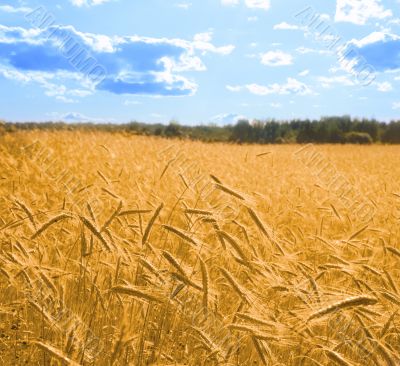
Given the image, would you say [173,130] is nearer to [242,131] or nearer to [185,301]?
[242,131]

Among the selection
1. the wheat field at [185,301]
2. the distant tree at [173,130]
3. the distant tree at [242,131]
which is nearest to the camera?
the wheat field at [185,301]

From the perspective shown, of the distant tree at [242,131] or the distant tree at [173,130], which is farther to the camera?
the distant tree at [242,131]

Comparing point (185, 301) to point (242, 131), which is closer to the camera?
point (185, 301)

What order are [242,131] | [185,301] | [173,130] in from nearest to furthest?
[185,301] → [173,130] → [242,131]

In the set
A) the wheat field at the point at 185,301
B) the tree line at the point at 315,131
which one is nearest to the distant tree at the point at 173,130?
the tree line at the point at 315,131

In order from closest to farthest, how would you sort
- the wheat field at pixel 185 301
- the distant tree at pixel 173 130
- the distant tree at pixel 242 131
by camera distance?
the wheat field at pixel 185 301 < the distant tree at pixel 173 130 < the distant tree at pixel 242 131

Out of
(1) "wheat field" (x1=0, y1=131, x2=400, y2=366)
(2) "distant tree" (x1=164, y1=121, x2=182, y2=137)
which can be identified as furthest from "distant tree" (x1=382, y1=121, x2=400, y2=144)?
(1) "wheat field" (x1=0, y1=131, x2=400, y2=366)

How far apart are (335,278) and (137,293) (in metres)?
2.04

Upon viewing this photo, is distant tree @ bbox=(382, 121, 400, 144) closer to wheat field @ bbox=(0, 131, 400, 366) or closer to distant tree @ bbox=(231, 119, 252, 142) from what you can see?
distant tree @ bbox=(231, 119, 252, 142)

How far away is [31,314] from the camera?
2369 mm

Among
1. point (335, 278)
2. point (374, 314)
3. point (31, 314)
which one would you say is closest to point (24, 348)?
point (31, 314)

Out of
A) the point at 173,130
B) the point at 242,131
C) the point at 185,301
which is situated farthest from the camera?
the point at 242,131

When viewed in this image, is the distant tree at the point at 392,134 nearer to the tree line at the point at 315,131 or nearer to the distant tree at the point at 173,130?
the tree line at the point at 315,131

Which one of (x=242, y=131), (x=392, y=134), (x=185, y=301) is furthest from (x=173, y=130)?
(x=185, y=301)
